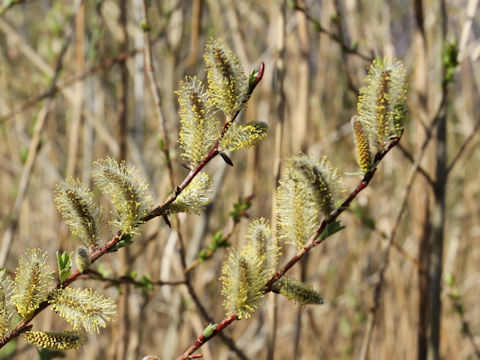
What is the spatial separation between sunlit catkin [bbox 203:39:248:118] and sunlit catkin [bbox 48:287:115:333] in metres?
0.17

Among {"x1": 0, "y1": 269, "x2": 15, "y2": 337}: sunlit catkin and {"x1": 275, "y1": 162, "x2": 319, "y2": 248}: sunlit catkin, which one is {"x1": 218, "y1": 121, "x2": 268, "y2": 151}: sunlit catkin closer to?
{"x1": 275, "y1": 162, "x2": 319, "y2": 248}: sunlit catkin

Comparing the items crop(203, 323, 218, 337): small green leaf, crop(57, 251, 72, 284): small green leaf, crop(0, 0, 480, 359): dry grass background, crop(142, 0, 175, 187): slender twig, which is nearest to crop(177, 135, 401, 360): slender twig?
crop(203, 323, 218, 337): small green leaf

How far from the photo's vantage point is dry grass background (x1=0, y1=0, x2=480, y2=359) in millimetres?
1215

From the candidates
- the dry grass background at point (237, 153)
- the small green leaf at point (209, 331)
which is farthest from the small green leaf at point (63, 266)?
the dry grass background at point (237, 153)

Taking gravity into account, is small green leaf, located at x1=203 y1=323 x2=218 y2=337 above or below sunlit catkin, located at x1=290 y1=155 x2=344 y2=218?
below


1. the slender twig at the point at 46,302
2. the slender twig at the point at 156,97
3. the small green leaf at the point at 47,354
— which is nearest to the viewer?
the slender twig at the point at 46,302

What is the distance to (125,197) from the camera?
15.8 inches

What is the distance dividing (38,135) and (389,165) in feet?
3.45

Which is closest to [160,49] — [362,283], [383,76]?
[362,283]

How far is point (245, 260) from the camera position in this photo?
409mm

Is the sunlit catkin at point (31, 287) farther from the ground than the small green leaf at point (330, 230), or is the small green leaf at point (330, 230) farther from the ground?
the small green leaf at point (330, 230)

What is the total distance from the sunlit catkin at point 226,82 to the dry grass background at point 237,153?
1.99 feet

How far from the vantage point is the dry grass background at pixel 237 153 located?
1215mm

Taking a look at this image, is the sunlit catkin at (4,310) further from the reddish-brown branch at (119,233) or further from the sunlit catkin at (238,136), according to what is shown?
the sunlit catkin at (238,136)
